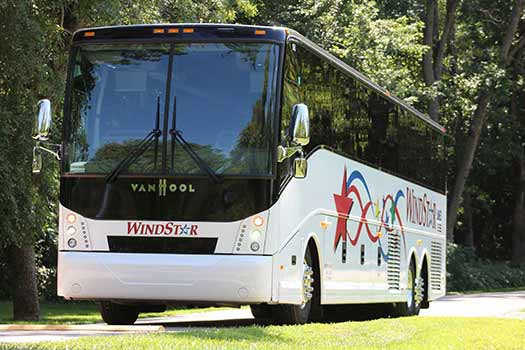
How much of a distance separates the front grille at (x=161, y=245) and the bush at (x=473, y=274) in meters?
30.1

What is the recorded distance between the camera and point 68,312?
29.2 m

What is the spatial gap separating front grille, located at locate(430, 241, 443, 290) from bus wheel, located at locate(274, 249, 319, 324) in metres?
9.33

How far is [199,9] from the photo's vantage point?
2744 centimetres

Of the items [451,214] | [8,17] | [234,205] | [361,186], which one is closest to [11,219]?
[8,17]

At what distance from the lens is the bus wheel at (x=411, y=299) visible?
918 inches

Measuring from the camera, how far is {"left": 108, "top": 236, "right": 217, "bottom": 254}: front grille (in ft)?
49.1

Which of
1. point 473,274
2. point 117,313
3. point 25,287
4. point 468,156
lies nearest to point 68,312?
point 25,287

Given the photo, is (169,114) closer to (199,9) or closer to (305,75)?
(305,75)

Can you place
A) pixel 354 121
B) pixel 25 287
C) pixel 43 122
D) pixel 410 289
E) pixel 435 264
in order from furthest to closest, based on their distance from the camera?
1. pixel 435 264
2. pixel 25 287
3. pixel 410 289
4. pixel 354 121
5. pixel 43 122

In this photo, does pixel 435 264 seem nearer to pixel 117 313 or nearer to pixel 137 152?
pixel 117 313

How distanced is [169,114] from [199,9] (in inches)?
496

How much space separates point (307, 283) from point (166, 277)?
240cm

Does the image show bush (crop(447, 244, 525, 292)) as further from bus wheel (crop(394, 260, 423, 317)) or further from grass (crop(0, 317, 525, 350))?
grass (crop(0, 317, 525, 350))

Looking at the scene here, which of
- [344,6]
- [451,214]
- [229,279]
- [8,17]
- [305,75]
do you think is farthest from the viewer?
[451,214]
